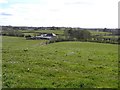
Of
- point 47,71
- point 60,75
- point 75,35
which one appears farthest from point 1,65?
point 75,35

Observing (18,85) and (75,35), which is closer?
(18,85)

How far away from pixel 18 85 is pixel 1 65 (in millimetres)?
7055

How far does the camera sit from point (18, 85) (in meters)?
14.0

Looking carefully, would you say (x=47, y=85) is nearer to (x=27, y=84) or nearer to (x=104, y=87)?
(x=27, y=84)

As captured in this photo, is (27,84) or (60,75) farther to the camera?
(60,75)

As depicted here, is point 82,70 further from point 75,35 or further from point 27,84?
point 75,35

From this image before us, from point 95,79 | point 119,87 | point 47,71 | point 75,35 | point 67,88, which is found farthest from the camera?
point 75,35

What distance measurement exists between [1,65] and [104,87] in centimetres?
962

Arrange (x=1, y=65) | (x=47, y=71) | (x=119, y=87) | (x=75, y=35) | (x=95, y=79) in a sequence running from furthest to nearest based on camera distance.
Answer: (x=75, y=35)
(x=1, y=65)
(x=47, y=71)
(x=95, y=79)
(x=119, y=87)

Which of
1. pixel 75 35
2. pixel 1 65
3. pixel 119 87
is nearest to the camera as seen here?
pixel 119 87

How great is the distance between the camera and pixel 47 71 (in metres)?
18.9

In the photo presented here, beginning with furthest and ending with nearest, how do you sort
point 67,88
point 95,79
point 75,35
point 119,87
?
point 75,35 → point 95,79 → point 119,87 → point 67,88

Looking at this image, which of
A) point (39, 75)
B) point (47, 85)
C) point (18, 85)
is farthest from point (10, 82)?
point (39, 75)

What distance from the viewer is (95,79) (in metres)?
16.9
